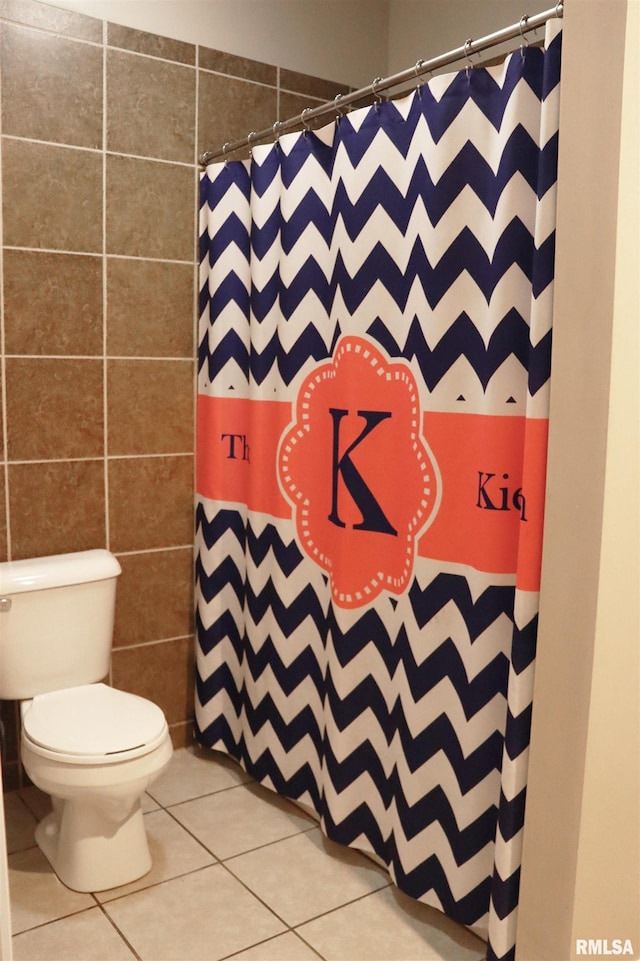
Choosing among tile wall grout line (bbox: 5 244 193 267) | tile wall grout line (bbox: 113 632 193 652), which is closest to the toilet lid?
tile wall grout line (bbox: 113 632 193 652)

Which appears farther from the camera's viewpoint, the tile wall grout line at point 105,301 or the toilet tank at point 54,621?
→ the tile wall grout line at point 105,301

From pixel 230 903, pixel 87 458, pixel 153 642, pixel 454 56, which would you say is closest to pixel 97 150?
pixel 87 458

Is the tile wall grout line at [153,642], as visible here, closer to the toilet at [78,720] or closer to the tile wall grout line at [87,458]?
the toilet at [78,720]

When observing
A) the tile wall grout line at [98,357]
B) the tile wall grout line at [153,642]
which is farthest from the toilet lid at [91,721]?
the tile wall grout line at [98,357]

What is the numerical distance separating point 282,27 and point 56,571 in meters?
1.87

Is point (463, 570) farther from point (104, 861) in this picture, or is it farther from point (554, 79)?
point (104, 861)

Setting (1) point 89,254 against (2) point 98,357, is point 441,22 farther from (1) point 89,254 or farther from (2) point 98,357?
(2) point 98,357

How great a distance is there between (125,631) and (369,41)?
2.18 meters

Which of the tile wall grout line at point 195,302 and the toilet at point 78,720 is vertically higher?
the tile wall grout line at point 195,302

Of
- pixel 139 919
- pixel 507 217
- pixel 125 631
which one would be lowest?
pixel 139 919

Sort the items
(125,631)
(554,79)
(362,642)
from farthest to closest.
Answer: (125,631)
(362,642)
(554,79)

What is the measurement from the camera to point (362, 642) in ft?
6.82

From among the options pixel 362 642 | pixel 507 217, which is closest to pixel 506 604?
pixel 362 642

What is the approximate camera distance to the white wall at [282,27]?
2420 millimetres
